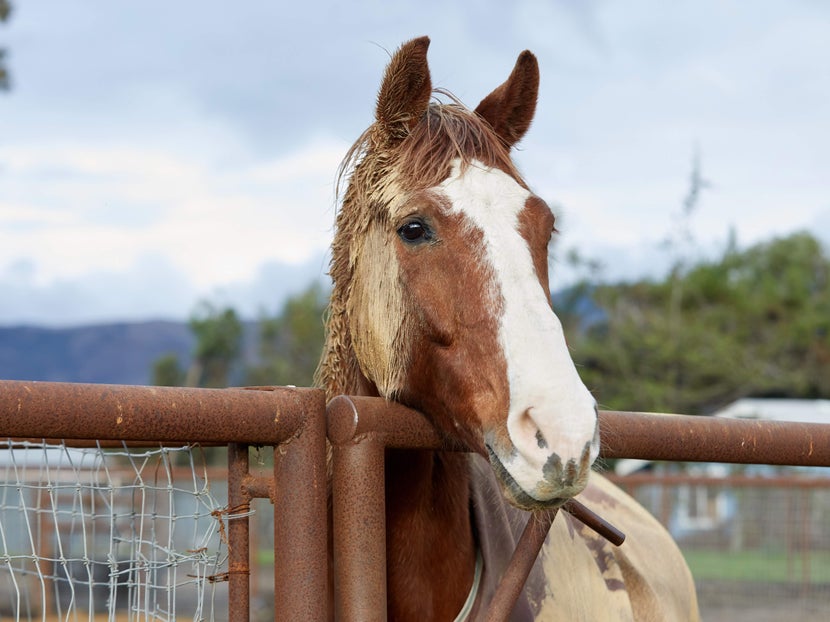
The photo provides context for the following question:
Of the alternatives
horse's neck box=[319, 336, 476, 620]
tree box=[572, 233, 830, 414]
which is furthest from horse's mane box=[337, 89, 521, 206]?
tree box=[572, 233, 830, 414]

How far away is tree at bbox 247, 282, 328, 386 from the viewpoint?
107ft

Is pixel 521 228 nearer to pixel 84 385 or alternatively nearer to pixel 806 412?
pixel 84 385

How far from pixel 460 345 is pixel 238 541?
627 millimetres

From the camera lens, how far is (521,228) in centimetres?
210

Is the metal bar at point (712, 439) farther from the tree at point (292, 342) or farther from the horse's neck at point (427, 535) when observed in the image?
the tree at point (292, 342)

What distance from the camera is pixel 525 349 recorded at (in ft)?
5.97

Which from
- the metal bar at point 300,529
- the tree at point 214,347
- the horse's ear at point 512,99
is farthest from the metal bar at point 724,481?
the tree at point 214,347

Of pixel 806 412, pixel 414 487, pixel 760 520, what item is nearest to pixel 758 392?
pixel 806 412

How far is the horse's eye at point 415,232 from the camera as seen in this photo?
84.1 inches

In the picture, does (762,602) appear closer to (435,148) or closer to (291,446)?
(435,148)

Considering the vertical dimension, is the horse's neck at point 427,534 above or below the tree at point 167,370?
above

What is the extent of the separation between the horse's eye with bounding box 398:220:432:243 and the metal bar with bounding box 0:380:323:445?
55cm

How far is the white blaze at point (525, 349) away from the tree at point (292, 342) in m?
28.5

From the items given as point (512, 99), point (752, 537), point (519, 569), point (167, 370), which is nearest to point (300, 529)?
point (519, 569)
